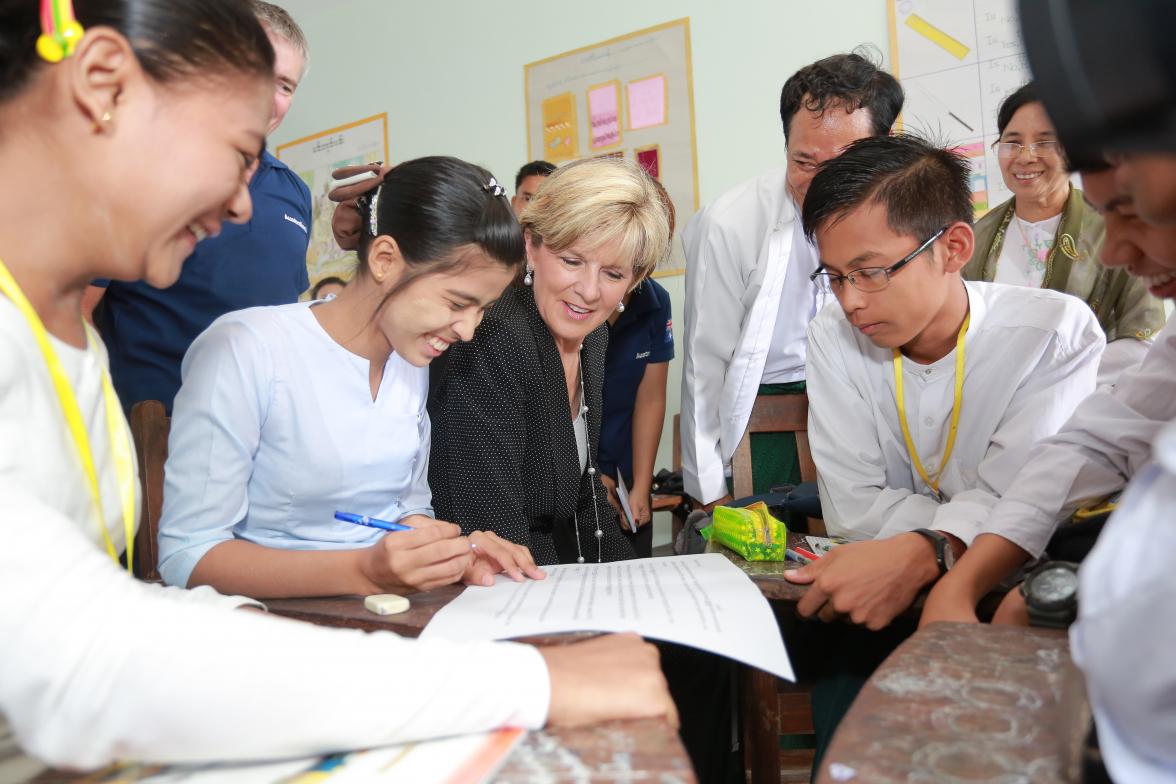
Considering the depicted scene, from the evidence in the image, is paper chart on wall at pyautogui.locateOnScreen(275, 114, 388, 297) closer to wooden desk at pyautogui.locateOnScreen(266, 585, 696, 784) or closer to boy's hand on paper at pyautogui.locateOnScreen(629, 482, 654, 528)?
boy's hand on paper at pyautogui.locateOnScreen(629, 482, 654, 528)

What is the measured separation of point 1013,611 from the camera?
871mm

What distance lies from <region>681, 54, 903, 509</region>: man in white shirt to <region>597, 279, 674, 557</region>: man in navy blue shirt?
0.09 meters

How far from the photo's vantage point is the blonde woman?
1.54m

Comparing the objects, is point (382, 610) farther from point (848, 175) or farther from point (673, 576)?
point (848, 175)

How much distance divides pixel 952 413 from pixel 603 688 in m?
1.14

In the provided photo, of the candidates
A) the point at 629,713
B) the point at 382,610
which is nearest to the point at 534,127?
the point at 382,610

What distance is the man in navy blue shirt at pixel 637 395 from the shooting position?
2.39 m

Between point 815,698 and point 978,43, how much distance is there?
2.24 metres

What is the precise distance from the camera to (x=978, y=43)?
272 centimetres

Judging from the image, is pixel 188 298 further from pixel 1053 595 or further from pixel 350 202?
pixel 1053 595

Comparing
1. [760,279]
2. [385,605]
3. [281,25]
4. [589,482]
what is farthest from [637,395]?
[385,605]

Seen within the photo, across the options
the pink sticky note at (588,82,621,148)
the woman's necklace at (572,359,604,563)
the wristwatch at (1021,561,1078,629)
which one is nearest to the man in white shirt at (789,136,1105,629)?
the woman's necklace at (572,359,604,563)

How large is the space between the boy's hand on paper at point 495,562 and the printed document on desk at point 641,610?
0.02 meters

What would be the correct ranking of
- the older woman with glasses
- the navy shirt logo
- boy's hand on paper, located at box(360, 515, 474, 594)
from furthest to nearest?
the older woman with glasses, the navy shirt logo, boy's hand on paper, located at box(360, 515, 474, 594)
